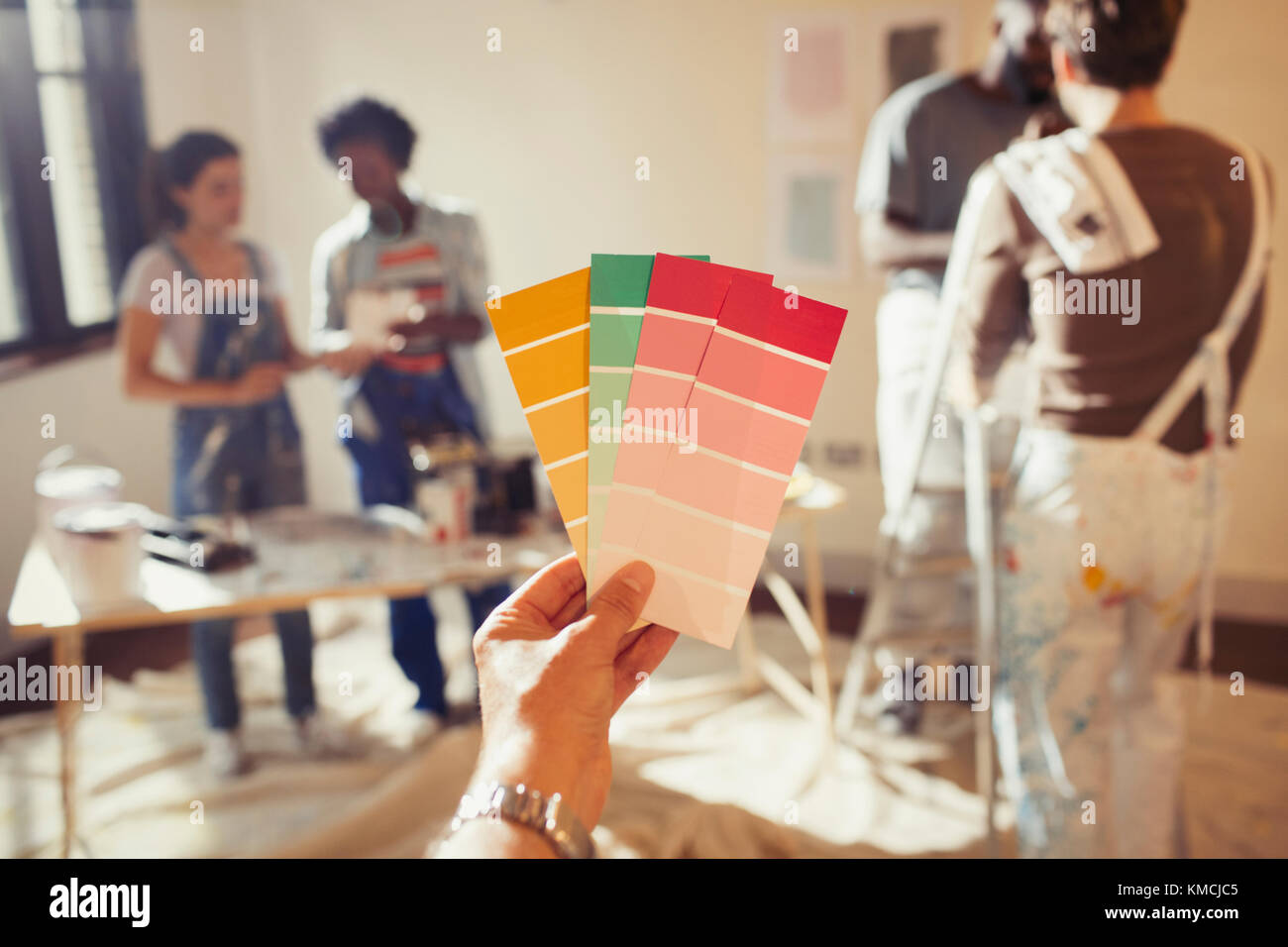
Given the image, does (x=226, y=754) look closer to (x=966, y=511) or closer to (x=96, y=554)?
(x=96, y=554)

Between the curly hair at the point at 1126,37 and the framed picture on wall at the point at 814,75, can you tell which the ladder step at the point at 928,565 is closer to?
the curly hair at the point at 1126,37

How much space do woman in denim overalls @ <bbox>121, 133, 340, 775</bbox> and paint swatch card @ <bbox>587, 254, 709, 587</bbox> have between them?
210 cm

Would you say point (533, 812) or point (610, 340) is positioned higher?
point (610, 340)

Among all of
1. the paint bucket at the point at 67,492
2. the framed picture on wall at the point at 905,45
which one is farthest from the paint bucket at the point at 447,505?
the framed picture on wall at the point at 905,45

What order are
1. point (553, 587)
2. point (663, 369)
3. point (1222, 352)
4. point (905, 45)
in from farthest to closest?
point (905, 45) → point (1222, 352) → point (553, 587) → point (663, 369)

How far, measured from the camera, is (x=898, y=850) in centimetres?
243

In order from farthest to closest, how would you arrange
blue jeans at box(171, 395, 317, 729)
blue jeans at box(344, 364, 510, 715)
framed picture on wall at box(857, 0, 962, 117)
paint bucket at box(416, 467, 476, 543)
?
framed picture on wall at box(857, 0, 962, 117), blue jeans at box(344, 364, 510, 715), blue jeans at box(171, 395, 317, 729), paint bucket at box(416, 467, 476, 543)

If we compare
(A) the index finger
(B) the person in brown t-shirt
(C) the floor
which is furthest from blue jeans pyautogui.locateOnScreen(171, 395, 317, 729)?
(A) the index finger

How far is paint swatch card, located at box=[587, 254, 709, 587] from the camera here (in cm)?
75

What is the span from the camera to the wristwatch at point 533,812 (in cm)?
76

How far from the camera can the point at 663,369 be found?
0.76 metres

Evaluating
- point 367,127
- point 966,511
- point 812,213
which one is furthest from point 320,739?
point 812,213

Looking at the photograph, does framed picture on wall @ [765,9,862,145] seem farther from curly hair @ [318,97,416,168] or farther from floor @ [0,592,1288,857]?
floor @ [0,592,1288,857]

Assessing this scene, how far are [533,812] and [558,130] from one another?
3.93m
